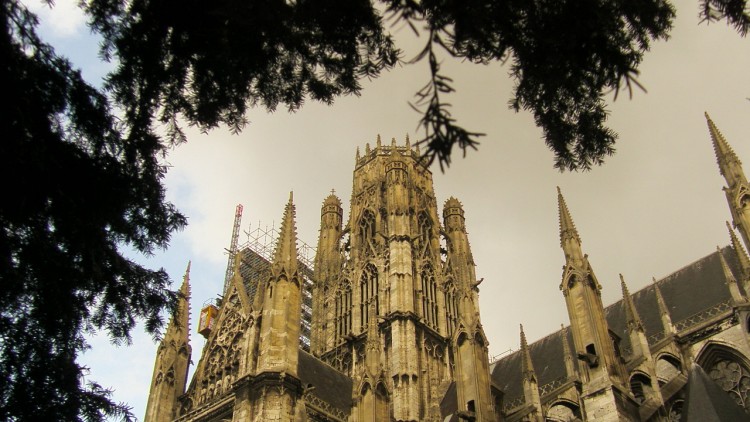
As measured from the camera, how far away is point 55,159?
21.1 ft

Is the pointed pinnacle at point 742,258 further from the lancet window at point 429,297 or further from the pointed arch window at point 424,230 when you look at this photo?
the pointed arch window at point 424,230

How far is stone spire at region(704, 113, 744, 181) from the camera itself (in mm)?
21891

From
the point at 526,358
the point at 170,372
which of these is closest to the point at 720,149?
the point at 526,358

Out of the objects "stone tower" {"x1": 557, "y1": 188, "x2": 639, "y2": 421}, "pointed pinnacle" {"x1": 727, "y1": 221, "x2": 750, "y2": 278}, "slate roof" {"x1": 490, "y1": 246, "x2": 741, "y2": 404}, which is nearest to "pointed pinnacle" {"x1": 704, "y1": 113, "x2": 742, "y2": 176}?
"pointed pinnacle" {"x1": 727, "y1": 221, "x2": 750, "y2": 278}

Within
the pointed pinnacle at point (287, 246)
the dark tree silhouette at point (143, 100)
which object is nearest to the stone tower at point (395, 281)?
the pointed pinnacle at point (287, 246)

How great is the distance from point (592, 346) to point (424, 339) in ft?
43.1

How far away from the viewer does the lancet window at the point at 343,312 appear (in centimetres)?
3161

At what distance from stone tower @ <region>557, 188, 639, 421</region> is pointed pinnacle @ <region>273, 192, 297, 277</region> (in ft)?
26.2

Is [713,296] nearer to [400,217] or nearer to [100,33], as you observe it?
[400,217]

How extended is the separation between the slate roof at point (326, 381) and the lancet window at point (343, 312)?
10.6 ft

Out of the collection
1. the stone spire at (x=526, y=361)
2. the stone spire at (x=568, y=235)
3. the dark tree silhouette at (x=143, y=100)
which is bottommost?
the dark tree silhouette at (x=143, y=100)

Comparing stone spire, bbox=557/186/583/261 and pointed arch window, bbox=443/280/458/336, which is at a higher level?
pointed arch window, bbox=443/280/458/336

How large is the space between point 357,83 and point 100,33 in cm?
258

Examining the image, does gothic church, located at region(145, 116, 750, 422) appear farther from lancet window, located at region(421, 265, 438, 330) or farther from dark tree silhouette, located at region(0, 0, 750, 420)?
dark tree silhouette, located at region(0, 0, 750, 420)
